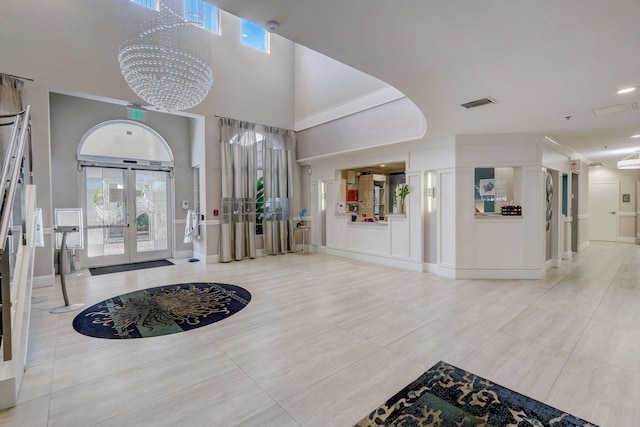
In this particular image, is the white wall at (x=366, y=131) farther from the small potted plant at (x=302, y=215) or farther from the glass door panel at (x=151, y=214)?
the glass door panel at (x=151, y=214)

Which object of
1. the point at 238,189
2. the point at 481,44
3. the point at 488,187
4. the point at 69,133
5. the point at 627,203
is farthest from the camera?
the point at 627,203

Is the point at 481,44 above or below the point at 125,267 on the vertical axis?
above

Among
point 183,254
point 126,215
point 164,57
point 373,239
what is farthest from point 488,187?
point 126,215

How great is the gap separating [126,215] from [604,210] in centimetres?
1532

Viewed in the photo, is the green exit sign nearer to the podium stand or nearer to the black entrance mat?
the podium stand

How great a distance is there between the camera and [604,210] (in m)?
10.5

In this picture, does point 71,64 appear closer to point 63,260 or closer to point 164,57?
point 164,57

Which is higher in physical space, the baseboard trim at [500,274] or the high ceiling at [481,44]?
the high ceiling at [481,44]

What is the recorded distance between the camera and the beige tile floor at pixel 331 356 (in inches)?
79.5

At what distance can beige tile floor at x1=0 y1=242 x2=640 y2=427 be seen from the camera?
6.63 feet

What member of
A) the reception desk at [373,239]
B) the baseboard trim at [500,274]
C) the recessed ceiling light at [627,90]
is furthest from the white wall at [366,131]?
the baseboard trim at [500,274]

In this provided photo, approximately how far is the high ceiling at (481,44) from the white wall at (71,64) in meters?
3.00

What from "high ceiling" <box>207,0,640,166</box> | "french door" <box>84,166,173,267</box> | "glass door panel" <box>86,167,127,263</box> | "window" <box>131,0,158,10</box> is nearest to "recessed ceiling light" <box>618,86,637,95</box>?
"high ceiling" <box>207,0,640,166</box>

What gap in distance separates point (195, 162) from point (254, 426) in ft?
22.9
